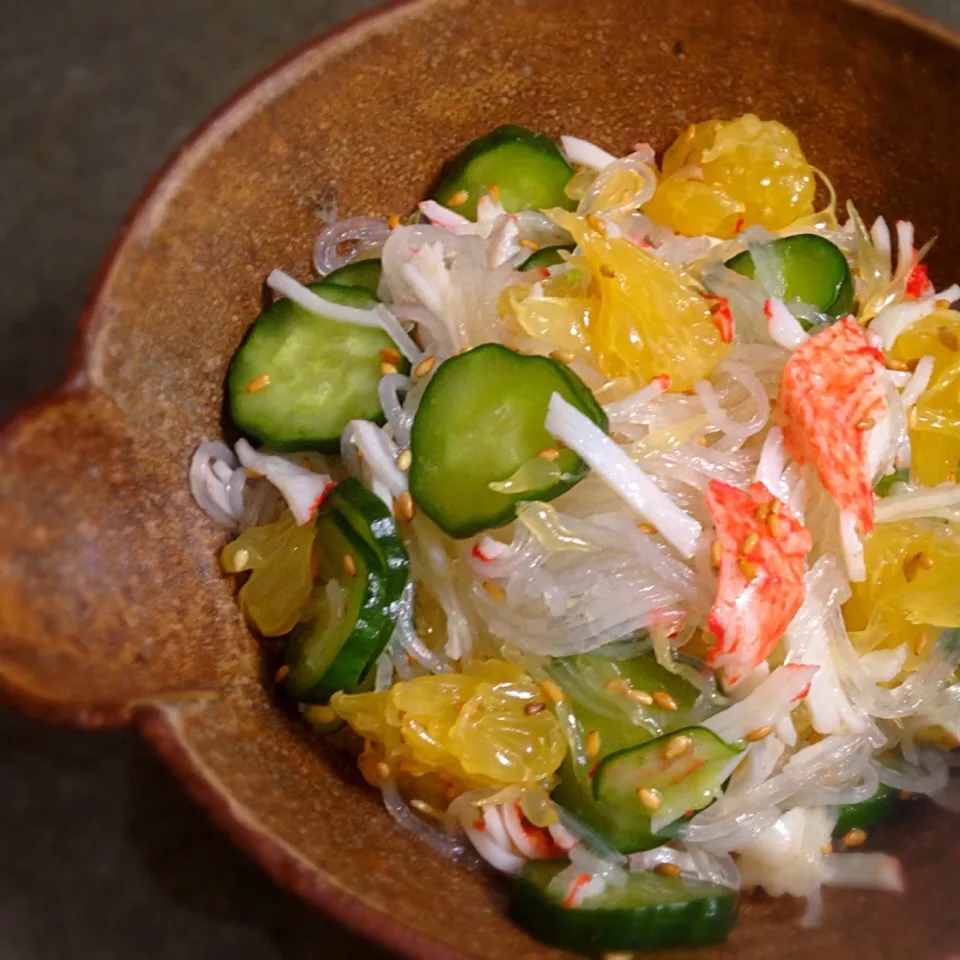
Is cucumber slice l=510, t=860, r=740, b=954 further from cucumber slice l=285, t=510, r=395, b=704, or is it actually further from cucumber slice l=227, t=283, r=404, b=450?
cucumber slice l=227, t=283, r=404, b=450

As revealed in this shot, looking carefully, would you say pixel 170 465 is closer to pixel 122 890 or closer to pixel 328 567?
pixel 328 567

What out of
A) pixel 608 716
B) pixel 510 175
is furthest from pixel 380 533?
pixel 510 175

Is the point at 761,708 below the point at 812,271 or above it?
below

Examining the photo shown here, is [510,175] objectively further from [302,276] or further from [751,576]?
[751,576]

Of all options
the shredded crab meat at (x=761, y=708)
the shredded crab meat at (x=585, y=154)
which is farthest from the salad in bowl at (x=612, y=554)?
the shredded crab meat at (x=585, y=154)

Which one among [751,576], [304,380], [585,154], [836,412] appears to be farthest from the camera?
[585,154]

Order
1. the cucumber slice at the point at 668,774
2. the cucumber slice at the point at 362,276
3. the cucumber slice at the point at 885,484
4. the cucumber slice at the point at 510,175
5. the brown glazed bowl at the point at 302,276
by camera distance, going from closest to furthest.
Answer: the brown glazed bowl at the point at 302,276 → the cucumber slice at the point at 668,774 → the cucumber slice at the point at 885,484 → the cucumber slice at the point at 362,276 → the cucumber slice at the point at 510,175

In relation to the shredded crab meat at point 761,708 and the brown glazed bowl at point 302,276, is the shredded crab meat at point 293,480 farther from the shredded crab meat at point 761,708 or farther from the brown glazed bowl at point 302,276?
the shredded crab meat at point 761,708
